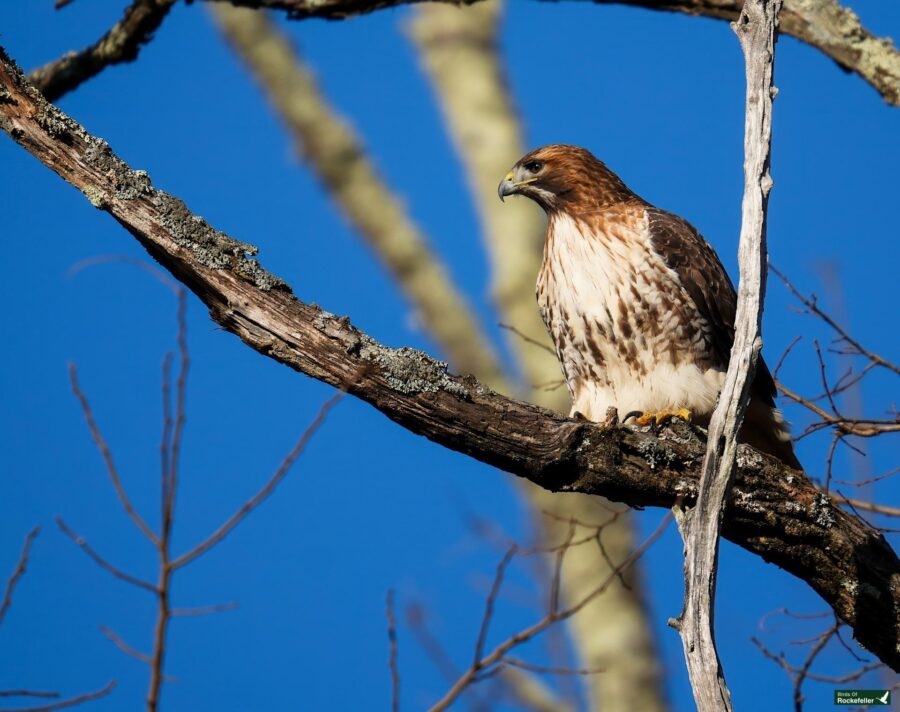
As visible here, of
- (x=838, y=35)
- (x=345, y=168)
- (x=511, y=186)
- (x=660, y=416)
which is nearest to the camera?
(x=660, y=416)

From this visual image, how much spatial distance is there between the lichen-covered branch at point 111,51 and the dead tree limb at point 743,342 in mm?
3070

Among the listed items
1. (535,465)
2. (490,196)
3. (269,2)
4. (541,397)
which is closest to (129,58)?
(269,2)

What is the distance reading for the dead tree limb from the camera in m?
2.73

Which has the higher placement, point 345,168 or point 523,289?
point 345,168

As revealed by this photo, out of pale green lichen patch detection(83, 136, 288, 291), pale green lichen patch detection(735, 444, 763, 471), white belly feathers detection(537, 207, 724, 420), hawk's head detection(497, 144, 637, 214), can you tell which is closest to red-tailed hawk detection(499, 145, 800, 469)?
white belly feathers detection(537, 207, 724, 420)

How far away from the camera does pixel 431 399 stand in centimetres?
307

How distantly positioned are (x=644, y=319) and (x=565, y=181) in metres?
0.90

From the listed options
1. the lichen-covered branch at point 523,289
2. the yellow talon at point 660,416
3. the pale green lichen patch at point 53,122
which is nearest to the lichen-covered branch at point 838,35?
the yellow talon at point 660,416

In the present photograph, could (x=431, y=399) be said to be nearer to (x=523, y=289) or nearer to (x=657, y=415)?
(x=657, y=415)

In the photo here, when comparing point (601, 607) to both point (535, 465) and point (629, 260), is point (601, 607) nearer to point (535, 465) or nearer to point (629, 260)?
point (629, 260)

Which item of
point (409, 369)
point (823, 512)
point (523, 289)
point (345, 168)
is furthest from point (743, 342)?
point (345, 168)

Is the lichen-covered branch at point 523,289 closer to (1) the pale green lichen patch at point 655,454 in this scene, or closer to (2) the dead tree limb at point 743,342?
(1) the pale green lichen patch at point 655,454

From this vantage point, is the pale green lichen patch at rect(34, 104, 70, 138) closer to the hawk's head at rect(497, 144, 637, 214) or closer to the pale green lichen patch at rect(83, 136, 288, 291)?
the pale green lichen patch at rect(83, 136, 288, 291)

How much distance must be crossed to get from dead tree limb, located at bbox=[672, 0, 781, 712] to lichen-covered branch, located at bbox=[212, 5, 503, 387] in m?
8.72
